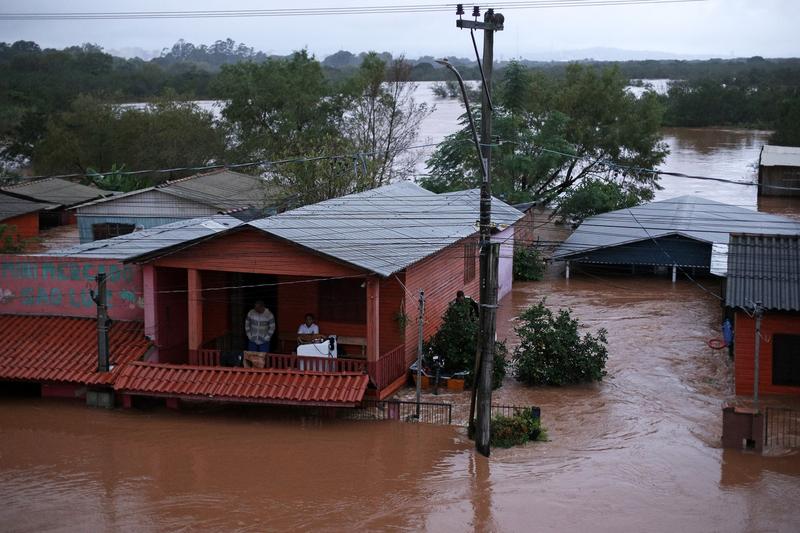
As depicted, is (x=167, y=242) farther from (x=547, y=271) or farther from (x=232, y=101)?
(x=232, y=101)

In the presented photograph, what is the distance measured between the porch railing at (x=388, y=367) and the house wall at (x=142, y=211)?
16.7 metres

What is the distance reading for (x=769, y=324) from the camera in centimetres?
1912

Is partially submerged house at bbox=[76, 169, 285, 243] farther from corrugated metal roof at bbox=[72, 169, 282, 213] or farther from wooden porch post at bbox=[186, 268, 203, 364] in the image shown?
wooden porch post at bbox=[186, 268, 203, 364]

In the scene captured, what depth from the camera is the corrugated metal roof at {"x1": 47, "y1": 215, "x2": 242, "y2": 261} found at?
19.9 metres

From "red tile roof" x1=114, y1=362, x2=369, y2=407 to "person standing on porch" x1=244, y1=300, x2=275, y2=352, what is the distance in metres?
1.49

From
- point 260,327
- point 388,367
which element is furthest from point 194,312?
point 388,367

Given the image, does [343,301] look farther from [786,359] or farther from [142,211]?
[142,211]

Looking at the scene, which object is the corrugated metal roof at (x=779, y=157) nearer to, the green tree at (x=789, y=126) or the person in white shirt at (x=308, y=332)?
the green tree at (x=789, y=126)

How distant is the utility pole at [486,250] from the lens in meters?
14.4

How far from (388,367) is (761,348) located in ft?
25.5

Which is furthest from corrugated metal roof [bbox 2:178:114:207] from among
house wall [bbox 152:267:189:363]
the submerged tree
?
house wall [bbox 152:267:189:363]

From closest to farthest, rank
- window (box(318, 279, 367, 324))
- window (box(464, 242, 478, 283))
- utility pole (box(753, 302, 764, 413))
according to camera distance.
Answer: utility pole (box(753, 302, 764, 413)) → window (box(318, 279, 367, 324)) → window (box(464, 242, 478, 283))

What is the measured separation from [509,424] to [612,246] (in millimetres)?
→ 17402

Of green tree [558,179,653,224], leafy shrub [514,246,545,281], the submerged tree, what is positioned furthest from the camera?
the submerged tree
